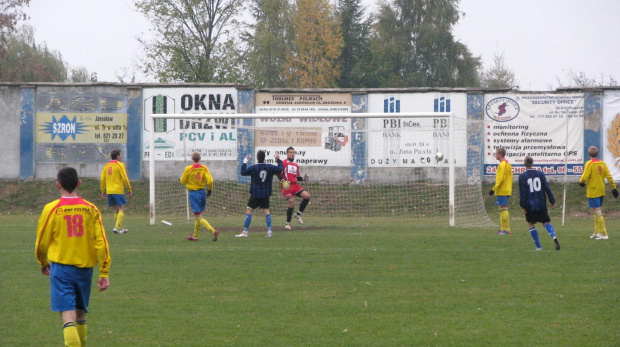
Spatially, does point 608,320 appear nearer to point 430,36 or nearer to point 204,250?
point 204,250

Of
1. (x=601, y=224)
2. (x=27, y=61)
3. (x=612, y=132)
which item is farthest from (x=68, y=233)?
(x=27, y=61)

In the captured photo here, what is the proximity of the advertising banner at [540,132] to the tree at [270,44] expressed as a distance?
27.6 meters

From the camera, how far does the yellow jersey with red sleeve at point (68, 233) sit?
245 inches

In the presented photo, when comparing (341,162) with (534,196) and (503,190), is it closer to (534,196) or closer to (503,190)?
(503,190)

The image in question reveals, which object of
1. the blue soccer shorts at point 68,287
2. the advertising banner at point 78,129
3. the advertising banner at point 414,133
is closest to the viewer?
the blue soccer shorts at point 68,287

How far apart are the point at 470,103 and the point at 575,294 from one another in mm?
18848

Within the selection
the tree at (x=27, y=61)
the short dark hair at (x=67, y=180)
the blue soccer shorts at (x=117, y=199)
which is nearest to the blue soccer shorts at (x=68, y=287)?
the short dark hair at (x=67, y=180)

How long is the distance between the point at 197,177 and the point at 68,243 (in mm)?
→ 10246

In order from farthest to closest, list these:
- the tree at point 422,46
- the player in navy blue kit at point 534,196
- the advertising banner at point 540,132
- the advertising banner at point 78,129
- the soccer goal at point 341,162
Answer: the tree at point 422,46 → the advertising banner at point 78,129 → the advertising banner at point 540,132 → the soccer goal at point 341,162 → the player in navy blue kit at point 534,196

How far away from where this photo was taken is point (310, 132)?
27.3m

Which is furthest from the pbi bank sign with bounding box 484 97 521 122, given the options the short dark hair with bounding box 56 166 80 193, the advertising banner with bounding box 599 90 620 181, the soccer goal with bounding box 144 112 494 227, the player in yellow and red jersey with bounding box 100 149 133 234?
the short dark hair with bounding box 56 166 80 193

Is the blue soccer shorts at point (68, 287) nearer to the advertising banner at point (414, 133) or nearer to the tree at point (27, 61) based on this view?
the advertising banner at point (414, 133)

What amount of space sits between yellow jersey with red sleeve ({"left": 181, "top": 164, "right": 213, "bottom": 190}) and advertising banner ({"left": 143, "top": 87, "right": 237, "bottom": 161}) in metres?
10.6

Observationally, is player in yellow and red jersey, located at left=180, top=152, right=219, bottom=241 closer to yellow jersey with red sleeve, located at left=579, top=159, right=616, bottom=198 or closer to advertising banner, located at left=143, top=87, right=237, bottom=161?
yellow jersey with red sleeve, located at left=579, top=159, right=616, bottom=198
